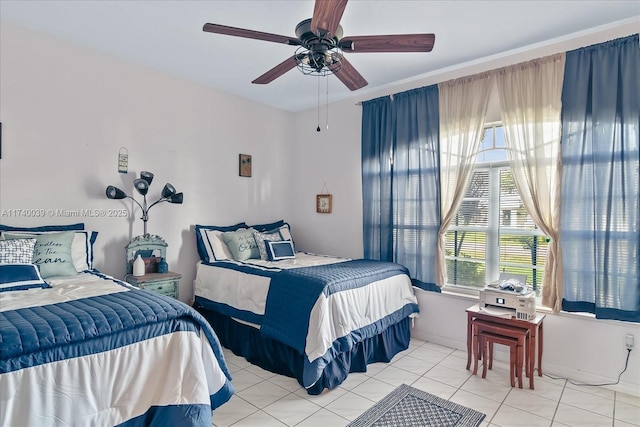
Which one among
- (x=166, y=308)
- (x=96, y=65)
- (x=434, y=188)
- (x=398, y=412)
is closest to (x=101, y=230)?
(x=96, y=65)

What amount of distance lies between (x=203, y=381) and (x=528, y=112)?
10.0ft

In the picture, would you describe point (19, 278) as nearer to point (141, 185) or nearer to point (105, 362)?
point (105, 362)

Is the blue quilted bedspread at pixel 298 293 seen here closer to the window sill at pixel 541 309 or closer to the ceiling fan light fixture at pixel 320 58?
the window sill at pixel 541 309

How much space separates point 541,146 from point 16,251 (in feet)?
12.9

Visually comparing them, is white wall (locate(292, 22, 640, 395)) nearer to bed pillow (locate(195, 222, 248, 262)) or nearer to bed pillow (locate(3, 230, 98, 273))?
bed pillow (locate(195, 222, 248, 262))

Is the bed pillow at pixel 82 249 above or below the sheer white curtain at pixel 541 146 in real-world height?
below

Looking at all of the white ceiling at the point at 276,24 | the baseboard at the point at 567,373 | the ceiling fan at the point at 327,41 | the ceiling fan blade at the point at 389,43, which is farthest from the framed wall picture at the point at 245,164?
the baseboard at the point at 567,373

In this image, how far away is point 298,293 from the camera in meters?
2.77

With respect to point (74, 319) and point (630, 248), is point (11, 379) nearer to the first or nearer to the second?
point (74, 319)

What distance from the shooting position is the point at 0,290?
220cm

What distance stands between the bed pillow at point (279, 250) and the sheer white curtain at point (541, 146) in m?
2.31

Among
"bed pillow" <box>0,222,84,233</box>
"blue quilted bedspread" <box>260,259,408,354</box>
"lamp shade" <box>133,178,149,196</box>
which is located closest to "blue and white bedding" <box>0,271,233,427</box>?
"blue quilted bedspread" <box>260,259,408,354</box>

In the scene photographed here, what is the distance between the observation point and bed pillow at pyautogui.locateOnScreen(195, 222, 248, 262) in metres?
3.83

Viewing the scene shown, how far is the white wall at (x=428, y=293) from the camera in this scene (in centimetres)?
268
